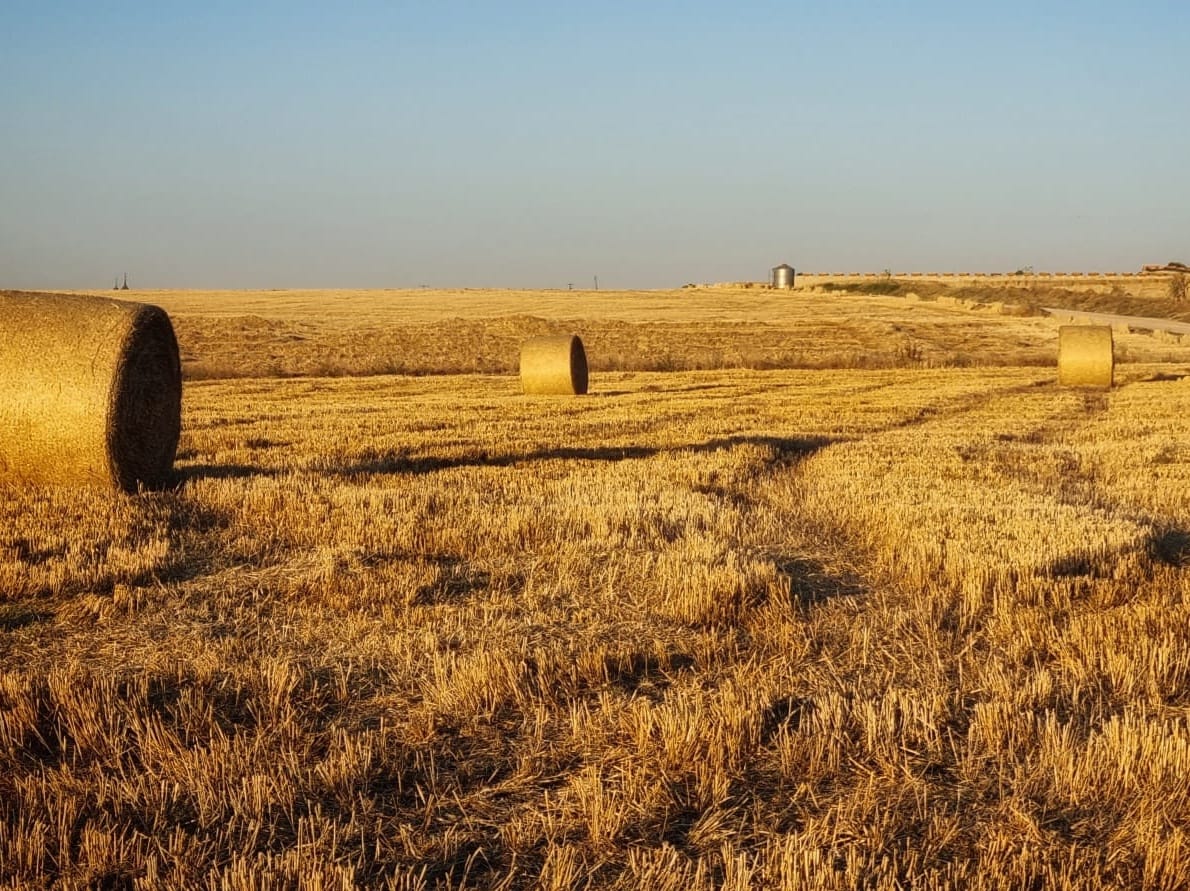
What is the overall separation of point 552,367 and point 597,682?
60.7 ft

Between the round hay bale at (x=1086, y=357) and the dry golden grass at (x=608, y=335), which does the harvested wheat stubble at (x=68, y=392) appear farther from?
the round hay bale at (x=1086, y=357)

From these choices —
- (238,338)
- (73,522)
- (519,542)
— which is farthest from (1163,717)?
(238,338)

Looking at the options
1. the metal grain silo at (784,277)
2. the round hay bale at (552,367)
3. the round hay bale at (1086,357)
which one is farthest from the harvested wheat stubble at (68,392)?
the metal grain silo at (784,277)

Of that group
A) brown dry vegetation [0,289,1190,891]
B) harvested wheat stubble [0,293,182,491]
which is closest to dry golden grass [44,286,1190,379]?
harvested wheat stubble [0,293,182,491]

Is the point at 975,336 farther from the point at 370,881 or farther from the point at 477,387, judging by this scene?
the point at 370,881

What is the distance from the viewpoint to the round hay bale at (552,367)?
23.4 meters

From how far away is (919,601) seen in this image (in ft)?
20.9

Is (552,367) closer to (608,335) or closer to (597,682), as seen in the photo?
(597,682)

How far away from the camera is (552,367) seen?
23.4 m

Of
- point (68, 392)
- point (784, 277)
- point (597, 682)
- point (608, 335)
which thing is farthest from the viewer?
point (784, 277)

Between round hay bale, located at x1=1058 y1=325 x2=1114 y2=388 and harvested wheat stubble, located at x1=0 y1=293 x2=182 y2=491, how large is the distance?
21.5m

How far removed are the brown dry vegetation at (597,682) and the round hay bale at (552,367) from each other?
12.4m

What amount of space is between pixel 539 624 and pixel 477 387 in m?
20.6

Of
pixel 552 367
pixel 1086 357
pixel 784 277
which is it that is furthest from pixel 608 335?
pixel 784 277
